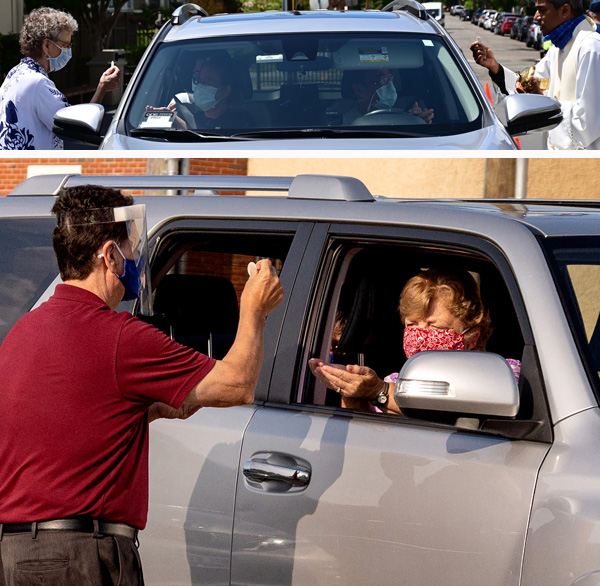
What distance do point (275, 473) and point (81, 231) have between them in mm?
848

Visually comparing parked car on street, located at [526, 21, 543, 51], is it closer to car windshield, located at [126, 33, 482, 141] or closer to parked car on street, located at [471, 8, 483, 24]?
parked car on street, located at [471, 8, 483, 24]

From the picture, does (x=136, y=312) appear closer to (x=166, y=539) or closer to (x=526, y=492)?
(x=166, y=539)

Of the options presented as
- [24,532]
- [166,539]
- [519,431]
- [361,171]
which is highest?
[519,431]

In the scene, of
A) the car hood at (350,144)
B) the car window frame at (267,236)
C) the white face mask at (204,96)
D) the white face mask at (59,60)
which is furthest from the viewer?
the white face mask at (59,60)

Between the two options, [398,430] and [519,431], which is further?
[398,430]

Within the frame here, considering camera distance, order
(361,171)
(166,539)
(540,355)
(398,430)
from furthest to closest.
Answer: (361,171) < (166,539) < (398,430) < (540,355)

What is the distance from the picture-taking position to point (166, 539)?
10.3ft

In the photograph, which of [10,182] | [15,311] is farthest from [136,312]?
[10,182]

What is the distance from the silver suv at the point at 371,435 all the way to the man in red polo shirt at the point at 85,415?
421 mm

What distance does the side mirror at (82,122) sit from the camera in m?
5.76

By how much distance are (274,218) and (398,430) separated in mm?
830

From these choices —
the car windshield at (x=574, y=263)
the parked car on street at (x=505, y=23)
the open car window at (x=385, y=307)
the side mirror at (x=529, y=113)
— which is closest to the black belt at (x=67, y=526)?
the open car window at (x=385, y=307)

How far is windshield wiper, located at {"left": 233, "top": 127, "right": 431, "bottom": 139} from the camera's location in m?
5.22

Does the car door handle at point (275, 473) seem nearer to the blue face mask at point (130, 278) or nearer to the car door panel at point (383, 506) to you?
the car door panel at point (383, 506)
